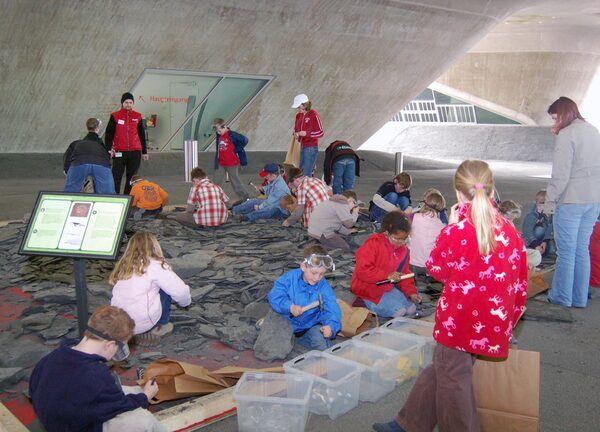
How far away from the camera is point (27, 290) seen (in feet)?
22.9

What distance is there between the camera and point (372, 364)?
15.4 ft

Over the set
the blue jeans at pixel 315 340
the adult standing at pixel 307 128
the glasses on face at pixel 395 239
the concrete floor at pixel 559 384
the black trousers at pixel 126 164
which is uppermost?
the adult standing at pixel 307 128

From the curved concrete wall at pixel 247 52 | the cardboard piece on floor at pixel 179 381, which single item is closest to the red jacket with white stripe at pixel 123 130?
the curved concrete wall at pixel 247 52

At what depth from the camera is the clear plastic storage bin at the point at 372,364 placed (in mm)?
4512

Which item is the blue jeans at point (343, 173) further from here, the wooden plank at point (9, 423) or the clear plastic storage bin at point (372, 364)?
the wooden plank at point (9, 423)

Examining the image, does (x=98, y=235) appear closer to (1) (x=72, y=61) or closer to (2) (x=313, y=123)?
(2) (x=313, y=123)

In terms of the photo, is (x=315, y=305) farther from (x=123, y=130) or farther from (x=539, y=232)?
(x=123, y=130)

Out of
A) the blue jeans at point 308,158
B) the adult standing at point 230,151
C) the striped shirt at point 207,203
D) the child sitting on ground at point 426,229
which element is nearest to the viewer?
the child sitting on ground at point 426,229

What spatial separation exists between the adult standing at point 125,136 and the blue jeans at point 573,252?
7230 mm

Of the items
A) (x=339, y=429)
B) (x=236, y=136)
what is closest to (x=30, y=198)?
(x=236, y=136)

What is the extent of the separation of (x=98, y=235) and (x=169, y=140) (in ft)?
49.9

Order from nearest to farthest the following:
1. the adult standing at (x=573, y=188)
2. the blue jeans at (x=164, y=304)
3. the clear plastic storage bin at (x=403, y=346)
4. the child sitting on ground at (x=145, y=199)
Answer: the clear plastic storage bin at (x=403, y=346)
the blue jeans at (x=164, y=304)
the adult standing at (x=573, y=188)
the child sitting on ground at (x=145, y=199)

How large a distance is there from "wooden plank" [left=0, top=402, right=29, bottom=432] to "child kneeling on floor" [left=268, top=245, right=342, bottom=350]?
6.83ft

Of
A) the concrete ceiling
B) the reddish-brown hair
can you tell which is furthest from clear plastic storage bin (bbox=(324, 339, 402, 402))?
the concrete ceiling
